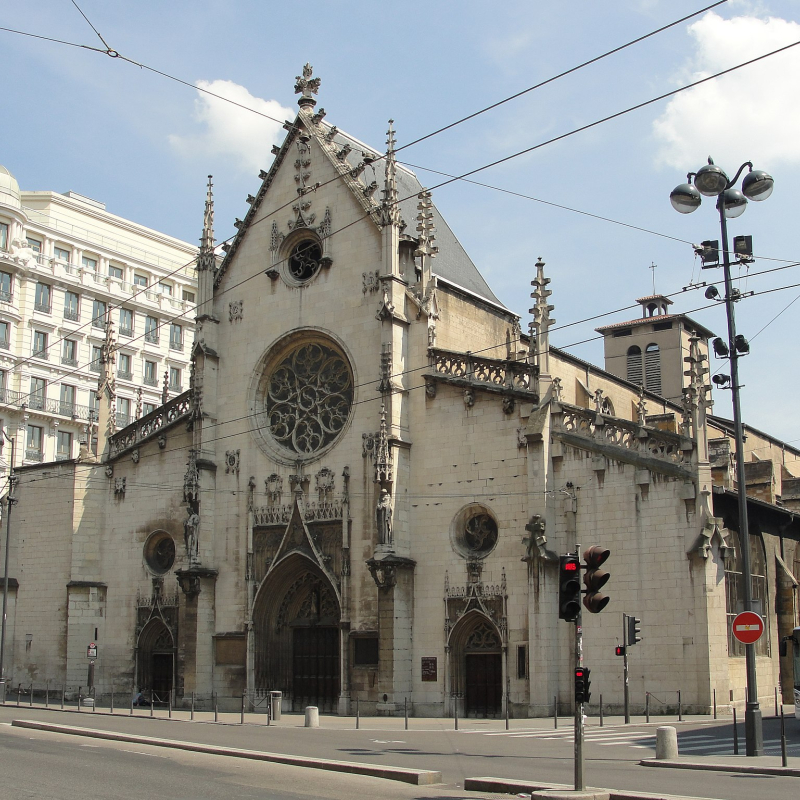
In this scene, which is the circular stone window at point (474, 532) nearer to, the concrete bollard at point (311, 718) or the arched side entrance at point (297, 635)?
the arched side entrance at point (297, 635)

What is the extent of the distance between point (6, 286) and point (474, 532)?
107ft

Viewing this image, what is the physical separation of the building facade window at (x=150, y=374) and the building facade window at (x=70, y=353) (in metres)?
4.91

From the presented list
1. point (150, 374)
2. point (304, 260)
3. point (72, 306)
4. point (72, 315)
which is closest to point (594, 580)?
point (304, 260)

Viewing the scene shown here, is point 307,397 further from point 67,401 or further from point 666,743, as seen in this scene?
point 67,401

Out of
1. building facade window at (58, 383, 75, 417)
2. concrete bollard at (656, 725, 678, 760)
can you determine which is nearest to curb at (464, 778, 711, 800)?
concrete bollard at (656, 725, 678, 760)

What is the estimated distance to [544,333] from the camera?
30953 mm

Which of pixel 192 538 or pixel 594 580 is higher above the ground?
pixel 192 538

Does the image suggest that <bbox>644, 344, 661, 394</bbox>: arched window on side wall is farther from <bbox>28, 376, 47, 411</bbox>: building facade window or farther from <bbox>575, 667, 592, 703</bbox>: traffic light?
<bbox>575, 667, 592, 703</bbox>: traffic light

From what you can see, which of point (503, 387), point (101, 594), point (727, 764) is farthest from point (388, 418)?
point (727, 764)

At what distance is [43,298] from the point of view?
183 feet

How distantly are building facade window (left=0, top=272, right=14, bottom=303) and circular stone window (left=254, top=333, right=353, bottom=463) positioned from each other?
22.6 metres

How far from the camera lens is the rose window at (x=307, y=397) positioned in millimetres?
34938

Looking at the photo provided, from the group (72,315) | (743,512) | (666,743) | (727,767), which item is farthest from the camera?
(72,315)

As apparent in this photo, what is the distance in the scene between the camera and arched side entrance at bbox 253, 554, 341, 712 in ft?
112
